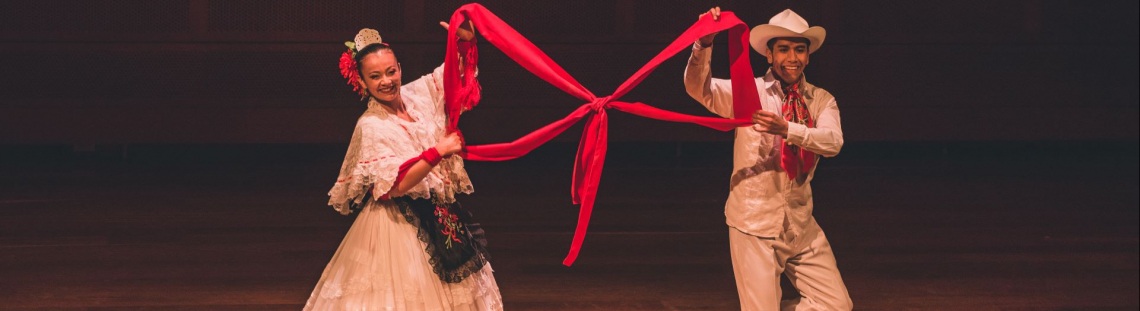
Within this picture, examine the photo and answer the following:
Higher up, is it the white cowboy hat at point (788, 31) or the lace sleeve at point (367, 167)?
the white cowboy hat at point (788, 31)

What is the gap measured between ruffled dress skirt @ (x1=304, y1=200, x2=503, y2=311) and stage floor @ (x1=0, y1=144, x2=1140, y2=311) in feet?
3.60

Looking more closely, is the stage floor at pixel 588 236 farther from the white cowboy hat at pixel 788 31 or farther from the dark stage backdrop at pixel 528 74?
the white cowboy hat at pixel 788 31

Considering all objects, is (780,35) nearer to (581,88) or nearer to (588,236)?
(581,88)

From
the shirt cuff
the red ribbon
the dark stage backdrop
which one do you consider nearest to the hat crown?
the red ribbon

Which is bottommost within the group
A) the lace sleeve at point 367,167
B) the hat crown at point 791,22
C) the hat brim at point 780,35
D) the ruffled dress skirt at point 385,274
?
the ruffled dress skirt at point 385,274

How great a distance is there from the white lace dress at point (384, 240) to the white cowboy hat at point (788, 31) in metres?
0.94

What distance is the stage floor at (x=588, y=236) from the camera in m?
3.99

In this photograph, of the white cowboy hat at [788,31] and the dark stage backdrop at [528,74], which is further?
the dark stage backdrop at [528,74]

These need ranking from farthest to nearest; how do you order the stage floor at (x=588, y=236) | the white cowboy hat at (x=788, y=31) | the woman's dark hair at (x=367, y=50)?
the stage floor at (x=588, y=236) < the white cowboy hat at (x=788, y=31) < the woman's dark hair at (x=367, y=50)

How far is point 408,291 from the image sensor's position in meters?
2.65

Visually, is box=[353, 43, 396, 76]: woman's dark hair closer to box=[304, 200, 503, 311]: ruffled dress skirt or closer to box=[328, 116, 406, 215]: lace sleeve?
box=[328, 116, 406, 215]: lace sleeve

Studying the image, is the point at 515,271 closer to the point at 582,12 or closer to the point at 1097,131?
the point at 582,12

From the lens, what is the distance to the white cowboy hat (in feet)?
9.47

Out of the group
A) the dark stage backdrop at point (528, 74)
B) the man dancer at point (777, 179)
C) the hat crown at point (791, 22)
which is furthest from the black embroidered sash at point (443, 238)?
the dark stage backdrop at point (528, 74)
